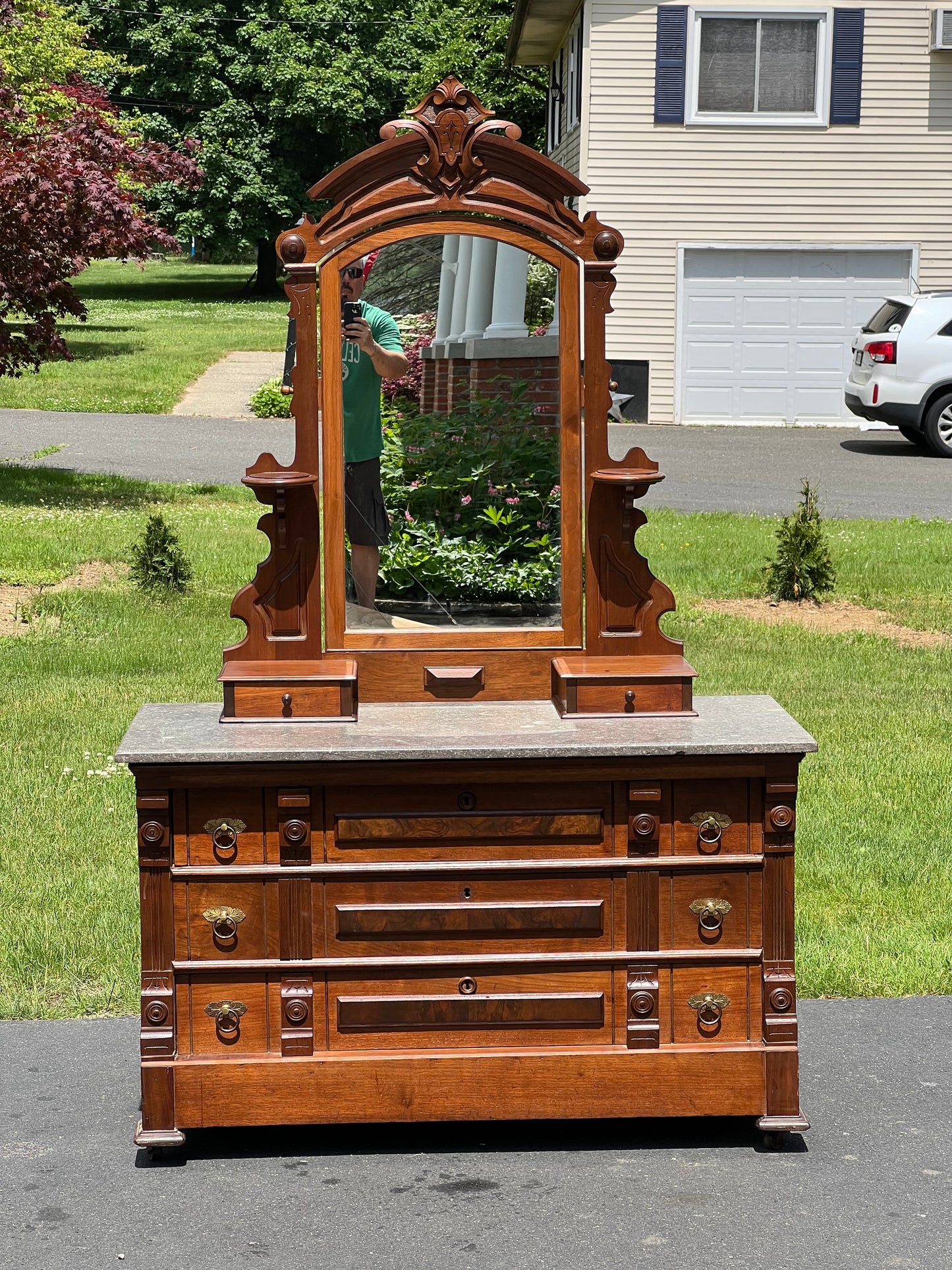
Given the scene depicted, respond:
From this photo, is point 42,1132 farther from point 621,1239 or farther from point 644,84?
point 644,84

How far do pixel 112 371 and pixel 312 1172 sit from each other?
80.0 feet

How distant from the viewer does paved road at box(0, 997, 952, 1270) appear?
3.52m

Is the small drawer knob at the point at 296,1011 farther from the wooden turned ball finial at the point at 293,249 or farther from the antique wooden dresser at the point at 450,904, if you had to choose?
the wooden turned ball finial at the point at 293,249

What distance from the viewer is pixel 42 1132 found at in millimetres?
4160

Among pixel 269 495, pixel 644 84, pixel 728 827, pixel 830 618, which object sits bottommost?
pixel 830 618

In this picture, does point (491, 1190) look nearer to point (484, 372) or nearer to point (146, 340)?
point (484, 372)

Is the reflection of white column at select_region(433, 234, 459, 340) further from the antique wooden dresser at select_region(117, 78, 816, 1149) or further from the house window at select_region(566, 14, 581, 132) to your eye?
the house window at select_region(566, 14, 581, 132)

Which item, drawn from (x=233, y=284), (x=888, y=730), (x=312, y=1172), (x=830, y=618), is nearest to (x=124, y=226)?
(x=830, y=618)

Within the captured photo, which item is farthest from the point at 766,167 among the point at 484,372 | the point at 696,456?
the point at 484,372

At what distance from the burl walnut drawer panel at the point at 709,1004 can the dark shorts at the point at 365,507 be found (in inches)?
55.5

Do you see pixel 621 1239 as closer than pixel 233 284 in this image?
Yes

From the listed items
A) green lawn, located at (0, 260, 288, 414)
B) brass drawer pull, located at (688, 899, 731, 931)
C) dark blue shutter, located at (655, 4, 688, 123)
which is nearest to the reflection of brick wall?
brass drawer pull, located at (688, 899, 731, 931)

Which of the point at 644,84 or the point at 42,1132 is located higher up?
the point at 644,84

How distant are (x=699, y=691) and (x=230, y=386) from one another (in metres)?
18.4
